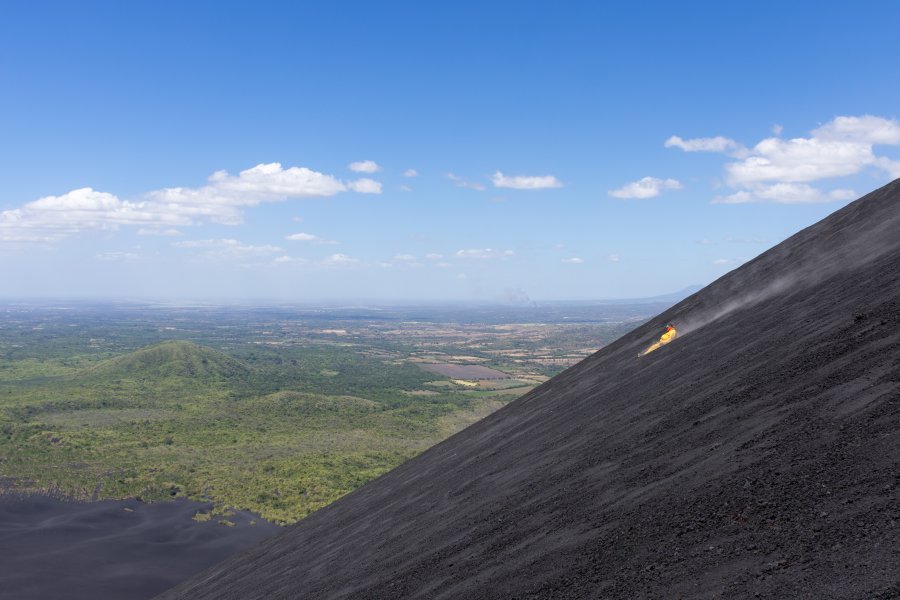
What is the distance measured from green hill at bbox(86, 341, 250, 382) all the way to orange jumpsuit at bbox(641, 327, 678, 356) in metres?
114

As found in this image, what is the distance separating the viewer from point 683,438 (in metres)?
7.74

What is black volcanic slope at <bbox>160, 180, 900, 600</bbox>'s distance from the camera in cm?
462

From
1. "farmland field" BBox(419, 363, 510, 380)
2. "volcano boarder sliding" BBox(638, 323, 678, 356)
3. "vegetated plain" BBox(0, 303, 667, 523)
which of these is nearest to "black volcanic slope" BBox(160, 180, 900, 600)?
"volcano boarder sliding" BBox(638, 323, 678, 356)

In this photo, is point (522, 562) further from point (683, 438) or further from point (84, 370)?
point (84, 370)

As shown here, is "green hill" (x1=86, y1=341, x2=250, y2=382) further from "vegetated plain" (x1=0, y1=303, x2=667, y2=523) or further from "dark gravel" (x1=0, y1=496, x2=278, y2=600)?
"dark gravel" (x1=0, y1=496, x2=278, y2=600)

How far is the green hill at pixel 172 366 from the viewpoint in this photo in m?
120

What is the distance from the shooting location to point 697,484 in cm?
610

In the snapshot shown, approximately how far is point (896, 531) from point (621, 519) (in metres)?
2.54

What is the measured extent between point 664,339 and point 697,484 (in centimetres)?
1183

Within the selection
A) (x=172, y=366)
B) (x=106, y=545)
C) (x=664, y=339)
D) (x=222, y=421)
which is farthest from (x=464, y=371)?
(x=664, y=339)

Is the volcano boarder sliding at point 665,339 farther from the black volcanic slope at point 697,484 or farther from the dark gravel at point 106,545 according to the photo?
the dark gravel at point 106,545

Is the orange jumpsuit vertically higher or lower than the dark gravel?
higher

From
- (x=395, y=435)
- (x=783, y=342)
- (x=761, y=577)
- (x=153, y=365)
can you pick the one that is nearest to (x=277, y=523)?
(x=395, y=435)

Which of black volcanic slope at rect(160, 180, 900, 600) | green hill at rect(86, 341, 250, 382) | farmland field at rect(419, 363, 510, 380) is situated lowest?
farmland field at rect(419, 363, 510, 380)
